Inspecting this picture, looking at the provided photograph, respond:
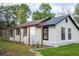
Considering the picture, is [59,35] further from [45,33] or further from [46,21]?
[46,21]

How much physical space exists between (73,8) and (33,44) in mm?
1759

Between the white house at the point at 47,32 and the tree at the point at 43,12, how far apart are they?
0.59 ft

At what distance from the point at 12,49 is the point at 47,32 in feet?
5.22

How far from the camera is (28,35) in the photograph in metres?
9.03

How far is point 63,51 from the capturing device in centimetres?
824

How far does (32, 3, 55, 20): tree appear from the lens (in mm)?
8602

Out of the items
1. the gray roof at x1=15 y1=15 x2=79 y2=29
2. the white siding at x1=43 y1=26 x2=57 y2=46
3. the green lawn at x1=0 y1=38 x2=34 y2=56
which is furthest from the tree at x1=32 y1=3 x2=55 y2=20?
the green lawn at x1=0 y1=38 x2=34 y2=56

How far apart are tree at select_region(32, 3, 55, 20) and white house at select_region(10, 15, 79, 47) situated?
180 millimetres

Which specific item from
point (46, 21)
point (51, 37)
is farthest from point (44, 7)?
point (51, 37)

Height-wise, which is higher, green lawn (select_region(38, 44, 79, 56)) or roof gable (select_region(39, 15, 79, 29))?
roof gable (select_region(39, 15, 79, 29))

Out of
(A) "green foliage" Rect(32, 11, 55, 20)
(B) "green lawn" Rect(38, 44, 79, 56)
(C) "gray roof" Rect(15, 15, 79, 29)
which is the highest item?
(A) "green foliage" Rect(32, 11, 55, 20)

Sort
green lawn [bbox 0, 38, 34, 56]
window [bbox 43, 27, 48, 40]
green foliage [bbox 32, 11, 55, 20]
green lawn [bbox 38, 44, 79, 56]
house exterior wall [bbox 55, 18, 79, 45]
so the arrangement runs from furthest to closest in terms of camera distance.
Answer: window [bbox 43, 27, 48, 40] → house exterior wall [bbox 55, 18, 79, 45] → green foliage [bbox 32, 11, 55, 20] → green lawn [bbox 0, 38, 34, 56] → green lawn [bbox 38, 44, 79, 56]

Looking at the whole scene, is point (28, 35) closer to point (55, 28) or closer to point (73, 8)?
point (55, 28)

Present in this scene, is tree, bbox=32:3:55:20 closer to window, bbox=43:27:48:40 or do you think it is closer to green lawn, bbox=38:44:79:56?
window, bbox=43:27:48:40
